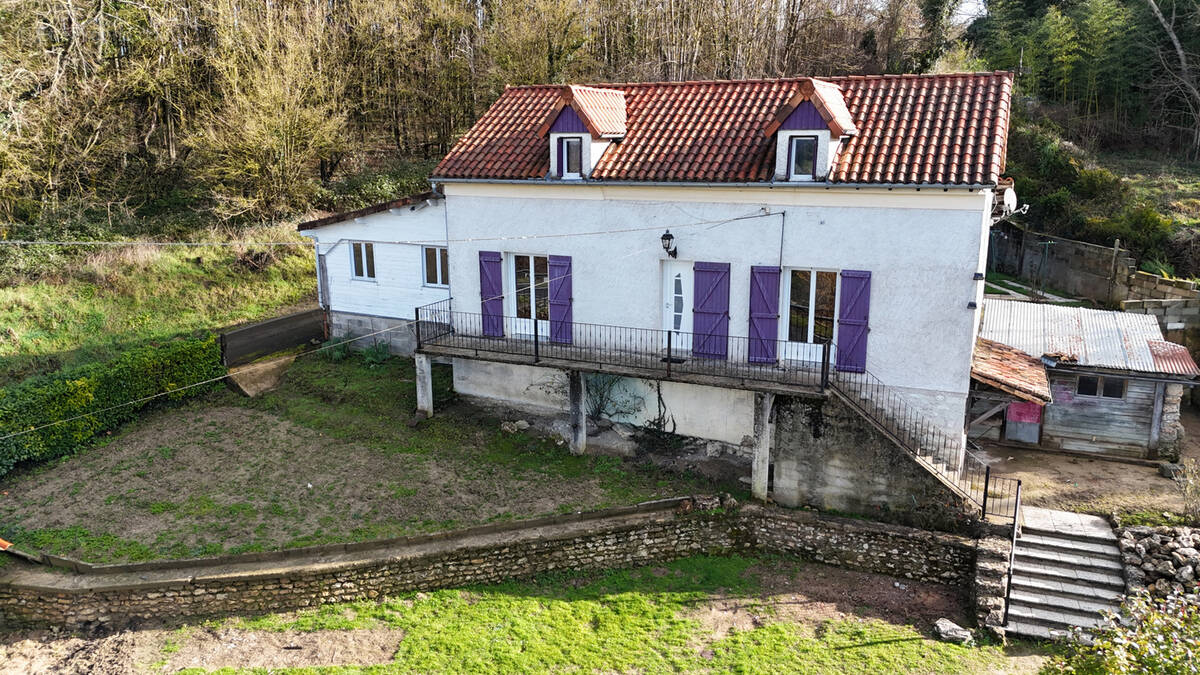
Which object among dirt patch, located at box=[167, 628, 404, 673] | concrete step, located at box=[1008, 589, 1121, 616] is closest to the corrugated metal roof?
concrete step, located at box=[1008, 589, 1121, 616]

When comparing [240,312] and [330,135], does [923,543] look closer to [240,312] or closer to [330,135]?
[240,312]

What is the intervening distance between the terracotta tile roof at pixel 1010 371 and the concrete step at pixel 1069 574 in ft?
9.29

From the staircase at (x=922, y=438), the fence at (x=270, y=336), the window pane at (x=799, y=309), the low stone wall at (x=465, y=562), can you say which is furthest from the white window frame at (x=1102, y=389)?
the fence at (x=270, y=336)

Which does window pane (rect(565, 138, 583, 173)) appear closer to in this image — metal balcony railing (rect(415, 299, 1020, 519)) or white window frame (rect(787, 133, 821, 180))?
metal balcony railing (rect(415, 299, 1020, 519))

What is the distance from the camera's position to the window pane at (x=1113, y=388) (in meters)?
16.2

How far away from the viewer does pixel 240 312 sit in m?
25.2

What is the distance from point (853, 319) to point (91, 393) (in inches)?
662

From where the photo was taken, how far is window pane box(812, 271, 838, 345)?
47.8ft

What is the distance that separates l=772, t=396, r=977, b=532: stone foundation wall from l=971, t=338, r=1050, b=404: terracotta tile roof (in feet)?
6.94

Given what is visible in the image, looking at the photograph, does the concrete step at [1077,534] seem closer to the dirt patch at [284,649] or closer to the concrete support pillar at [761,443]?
the concrete support pillar at [761,443]

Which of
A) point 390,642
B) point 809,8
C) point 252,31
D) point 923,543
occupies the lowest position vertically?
point 390,642

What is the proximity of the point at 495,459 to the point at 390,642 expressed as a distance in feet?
16.3

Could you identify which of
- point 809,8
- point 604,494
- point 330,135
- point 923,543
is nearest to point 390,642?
point 604,494

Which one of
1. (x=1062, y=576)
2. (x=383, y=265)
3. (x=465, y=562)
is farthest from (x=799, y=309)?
(x=383, y=265)
